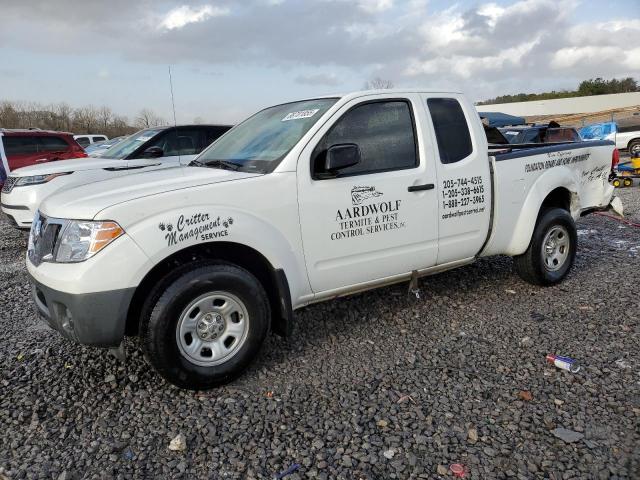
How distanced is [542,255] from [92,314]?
3875 mm

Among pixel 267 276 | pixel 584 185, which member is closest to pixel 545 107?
pixel 584 185

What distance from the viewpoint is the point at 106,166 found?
284 inches

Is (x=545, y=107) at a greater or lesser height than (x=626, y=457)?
greater

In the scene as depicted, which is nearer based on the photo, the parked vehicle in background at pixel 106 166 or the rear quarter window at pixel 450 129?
the rear quarter window at pixel 450 129

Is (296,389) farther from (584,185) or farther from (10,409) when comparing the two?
(584,185)

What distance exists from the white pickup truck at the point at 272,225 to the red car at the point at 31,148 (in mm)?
7992

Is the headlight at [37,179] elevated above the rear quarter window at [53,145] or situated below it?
below

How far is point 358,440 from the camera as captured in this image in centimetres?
260

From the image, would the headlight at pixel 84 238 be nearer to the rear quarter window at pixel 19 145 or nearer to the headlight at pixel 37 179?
the headlight at pixel 37 179

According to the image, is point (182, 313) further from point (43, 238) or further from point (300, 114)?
point (300, 114)

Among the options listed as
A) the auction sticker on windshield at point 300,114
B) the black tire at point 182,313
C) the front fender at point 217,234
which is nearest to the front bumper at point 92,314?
the black tire at point 182,313

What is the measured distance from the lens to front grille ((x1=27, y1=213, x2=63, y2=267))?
291 centimetres

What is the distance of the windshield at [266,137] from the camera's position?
342 cm

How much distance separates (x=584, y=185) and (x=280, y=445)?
4.30 meters
